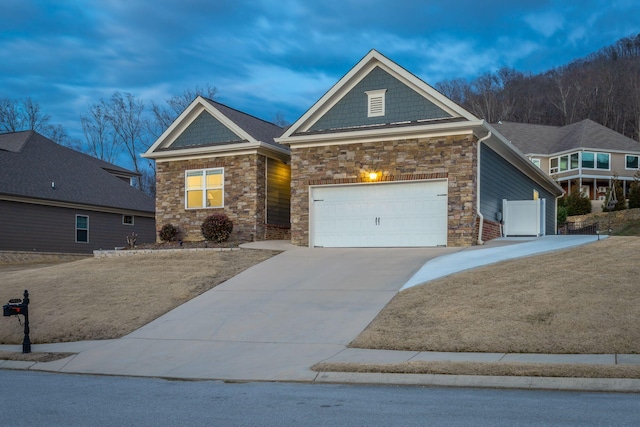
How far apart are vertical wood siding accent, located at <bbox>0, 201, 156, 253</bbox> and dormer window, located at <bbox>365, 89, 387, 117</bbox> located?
55.3 ft

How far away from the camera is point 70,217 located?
31.0 m

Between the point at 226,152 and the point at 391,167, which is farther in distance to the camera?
the point at 226,152

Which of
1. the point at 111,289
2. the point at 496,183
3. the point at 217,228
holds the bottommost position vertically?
the point at 111,289

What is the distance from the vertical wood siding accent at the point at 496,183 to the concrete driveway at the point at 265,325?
4.14 m

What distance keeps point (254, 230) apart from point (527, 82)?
60574 millimetres

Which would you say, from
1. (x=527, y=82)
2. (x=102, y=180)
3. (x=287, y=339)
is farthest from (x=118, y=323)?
(x=527, y=82)

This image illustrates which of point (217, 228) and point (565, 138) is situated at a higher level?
point (565, 138)

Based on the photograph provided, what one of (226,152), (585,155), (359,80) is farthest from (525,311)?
(585,155)

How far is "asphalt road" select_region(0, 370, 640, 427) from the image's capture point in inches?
254

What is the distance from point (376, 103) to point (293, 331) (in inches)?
444

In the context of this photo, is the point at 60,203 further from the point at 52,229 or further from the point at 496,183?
the point at 496,183

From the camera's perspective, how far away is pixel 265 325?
12.6 m

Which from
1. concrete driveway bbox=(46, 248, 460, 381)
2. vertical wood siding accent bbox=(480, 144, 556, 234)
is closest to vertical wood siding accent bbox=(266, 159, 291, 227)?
concrete driveway bbox=(46, 248, 460, 381)

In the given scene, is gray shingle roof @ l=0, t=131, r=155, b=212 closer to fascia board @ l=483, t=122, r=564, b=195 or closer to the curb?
fascia board @ l=483, t=122, r=564, b=195
